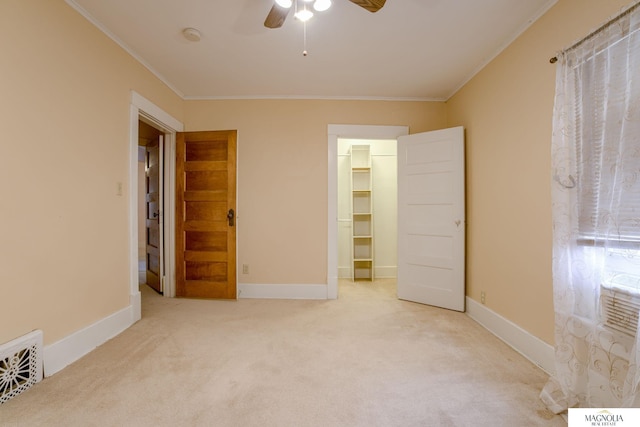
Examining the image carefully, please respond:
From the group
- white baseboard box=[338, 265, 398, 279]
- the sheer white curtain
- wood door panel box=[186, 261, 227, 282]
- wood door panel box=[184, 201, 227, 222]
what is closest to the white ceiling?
the sheer white curtain

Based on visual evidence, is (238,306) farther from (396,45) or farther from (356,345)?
(396,45)

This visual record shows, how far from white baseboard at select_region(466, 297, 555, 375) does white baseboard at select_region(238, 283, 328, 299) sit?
166 centimetres

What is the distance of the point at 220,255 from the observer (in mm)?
3162

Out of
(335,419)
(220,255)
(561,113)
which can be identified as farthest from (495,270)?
(220,255)

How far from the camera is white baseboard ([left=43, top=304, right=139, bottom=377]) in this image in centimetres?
171

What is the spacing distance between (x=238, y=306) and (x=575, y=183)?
306 centimetres

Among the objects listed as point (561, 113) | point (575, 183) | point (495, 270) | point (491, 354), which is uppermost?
point (561, 113)

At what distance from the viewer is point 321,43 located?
7.50 ft

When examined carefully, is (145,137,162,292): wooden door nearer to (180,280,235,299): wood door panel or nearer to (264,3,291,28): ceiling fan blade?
(180,280,235,299): wood door panel

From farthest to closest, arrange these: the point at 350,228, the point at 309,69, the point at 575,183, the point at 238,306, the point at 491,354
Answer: the point at 350,228, the point at 238,306, the point at 309,69, the point at 491,354, the point at 575,183

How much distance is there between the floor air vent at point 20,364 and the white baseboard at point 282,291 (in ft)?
6.07

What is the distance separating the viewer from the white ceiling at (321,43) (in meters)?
1.91

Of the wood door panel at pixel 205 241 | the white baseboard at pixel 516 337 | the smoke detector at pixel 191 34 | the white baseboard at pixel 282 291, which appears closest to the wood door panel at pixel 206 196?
the wood door panel at pixel 205 241

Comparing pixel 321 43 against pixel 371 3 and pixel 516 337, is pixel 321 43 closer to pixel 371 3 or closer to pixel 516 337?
pixel 371 3
